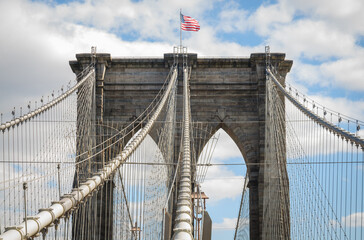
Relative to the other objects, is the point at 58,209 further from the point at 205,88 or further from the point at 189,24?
the point at 189,24

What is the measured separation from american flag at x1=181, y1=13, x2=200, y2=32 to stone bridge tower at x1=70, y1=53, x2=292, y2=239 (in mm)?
2063

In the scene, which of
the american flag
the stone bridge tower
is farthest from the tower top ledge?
the american flag

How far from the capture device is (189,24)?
23.0 meters

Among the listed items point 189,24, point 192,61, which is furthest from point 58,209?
point 189,24

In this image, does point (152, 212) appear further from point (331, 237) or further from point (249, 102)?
point (249, 102)

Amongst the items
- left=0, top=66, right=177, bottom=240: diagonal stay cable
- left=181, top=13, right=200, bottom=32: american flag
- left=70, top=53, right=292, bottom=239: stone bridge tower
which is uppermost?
left=181, top=13, right=200, bottom=32: american flag

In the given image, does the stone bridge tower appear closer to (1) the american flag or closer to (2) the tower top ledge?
(2) the tower top ledge

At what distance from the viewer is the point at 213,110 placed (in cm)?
2125

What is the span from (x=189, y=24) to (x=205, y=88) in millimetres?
3180

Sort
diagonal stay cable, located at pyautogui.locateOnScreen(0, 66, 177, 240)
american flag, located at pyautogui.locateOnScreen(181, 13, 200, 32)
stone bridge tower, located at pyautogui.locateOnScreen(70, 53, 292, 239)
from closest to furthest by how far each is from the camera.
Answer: diagonal stay cable, located at pyautogui.locateOnScreen(0, 66, 177, 240) → stone bridge tower, located at pyautogui.locateOnScreen(70, 53, 292, 239) → american flag, located at pyautogui.locateOnScreen(181, 13, 200, 32)

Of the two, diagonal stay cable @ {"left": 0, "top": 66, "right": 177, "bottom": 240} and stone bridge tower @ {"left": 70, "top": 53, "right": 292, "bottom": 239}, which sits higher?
stone bridge tower @ {"left": 70, "top": 53, "right": 292, "bottom": 239}

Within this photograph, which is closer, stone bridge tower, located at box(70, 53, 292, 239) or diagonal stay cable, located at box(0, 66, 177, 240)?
diagonal stay cable, located at box(0, 66, 177, 240)

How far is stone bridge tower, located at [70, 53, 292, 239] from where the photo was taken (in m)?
21.0

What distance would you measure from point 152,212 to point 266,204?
29.4 feet
